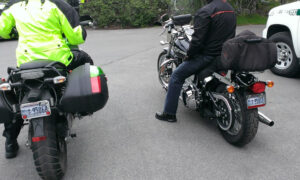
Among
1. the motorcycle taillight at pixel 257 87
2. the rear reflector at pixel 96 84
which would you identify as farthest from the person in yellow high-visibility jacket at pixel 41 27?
the motorcycle taillight at pixel 257 87

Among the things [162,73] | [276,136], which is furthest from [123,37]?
[276,136]

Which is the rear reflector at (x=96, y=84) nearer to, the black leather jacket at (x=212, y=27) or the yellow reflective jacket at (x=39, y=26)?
the yellow reflective jacket at (x=39, y=26)

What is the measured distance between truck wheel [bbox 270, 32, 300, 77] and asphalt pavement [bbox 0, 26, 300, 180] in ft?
1.57

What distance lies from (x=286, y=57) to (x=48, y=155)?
5.16 metres

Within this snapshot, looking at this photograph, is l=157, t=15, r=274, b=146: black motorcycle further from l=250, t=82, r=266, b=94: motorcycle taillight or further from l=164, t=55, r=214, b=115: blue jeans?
l=164, t=55, r=214, b=115: blue jeans

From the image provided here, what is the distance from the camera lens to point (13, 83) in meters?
2.58

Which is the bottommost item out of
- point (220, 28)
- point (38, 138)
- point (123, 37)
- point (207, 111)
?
point (123, 37)

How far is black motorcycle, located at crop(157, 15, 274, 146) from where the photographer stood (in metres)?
3.04

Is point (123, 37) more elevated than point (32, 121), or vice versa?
point (32, 121)

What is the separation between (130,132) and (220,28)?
1821mm

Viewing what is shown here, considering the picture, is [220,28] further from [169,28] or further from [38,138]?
[38,138]

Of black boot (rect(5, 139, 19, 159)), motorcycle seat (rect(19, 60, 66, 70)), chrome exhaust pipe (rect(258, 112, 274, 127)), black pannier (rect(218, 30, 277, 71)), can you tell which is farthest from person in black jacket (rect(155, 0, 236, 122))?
black boot (rect(5, 139, 19, 159))

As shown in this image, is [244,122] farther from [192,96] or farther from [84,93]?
[84,93]

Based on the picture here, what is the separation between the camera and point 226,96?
3.31 m
